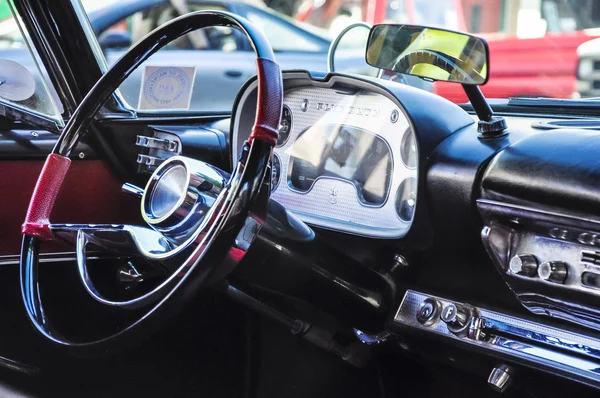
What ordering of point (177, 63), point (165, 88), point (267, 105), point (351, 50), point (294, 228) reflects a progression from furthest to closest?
point (351, 50)
point (177, 63)
point (165, 88)
point (294, 228)
point (267, 105)

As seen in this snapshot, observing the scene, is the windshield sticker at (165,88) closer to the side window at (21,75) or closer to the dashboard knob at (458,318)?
the side window at (21,75)

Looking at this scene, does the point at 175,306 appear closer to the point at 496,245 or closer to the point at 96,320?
the point at 496,245

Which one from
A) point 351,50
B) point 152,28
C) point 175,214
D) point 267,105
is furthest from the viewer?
point 351,50

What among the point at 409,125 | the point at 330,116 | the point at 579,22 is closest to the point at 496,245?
the point at 409,125

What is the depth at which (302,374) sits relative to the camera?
1.89 metres

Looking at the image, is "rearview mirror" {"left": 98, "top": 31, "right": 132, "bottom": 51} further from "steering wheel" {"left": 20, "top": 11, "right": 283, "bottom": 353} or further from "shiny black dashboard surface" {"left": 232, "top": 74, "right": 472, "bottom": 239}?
"steering wheel" {"left": 20, "top": 11, "right": 283, "bottom": 353}

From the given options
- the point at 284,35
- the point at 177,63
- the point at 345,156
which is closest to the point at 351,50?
the point at 177,63

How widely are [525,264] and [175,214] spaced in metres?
0.57

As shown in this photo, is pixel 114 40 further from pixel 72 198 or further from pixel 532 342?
pixel 532 342

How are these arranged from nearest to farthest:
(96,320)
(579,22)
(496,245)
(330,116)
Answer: (496,245)
(330,116)
(96,320)
(579,22)

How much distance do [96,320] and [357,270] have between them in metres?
0.80

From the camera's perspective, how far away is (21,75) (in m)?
1.91

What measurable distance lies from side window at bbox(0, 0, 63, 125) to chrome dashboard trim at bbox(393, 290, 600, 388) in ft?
3.43

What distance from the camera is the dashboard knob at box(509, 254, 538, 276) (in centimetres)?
126
